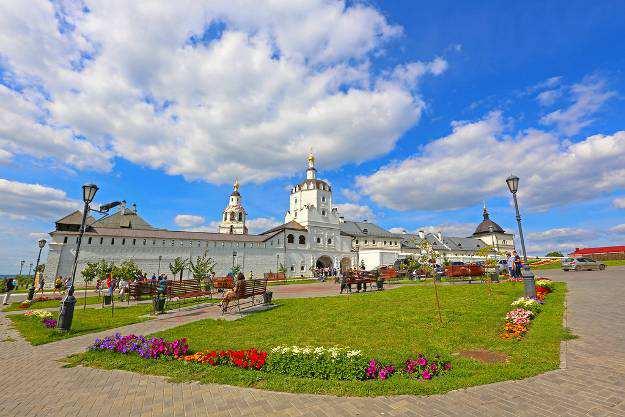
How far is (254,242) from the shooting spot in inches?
2245

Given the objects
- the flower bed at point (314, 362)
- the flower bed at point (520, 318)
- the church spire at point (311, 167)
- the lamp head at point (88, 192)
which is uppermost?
the church spire at point (311, 167)

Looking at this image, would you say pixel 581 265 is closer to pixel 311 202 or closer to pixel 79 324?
pixel 79 324

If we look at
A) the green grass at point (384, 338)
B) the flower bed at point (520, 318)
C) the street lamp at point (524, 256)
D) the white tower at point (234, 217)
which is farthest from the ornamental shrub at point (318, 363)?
the white tower at point (234, 217)

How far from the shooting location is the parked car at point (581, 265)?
3048 centimetres

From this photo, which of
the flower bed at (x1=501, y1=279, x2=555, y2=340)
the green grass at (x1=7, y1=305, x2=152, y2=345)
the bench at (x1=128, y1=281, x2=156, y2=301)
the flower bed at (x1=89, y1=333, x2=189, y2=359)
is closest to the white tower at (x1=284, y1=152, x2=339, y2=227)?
the bench at (x1=128, y1=281, x2=156, y2=301)

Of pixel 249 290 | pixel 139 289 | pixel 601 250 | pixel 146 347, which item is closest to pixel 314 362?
pixel 146 347

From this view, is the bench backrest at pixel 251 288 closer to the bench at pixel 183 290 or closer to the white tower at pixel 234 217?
the bench at pixel 183 290

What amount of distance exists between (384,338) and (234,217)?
7206cm

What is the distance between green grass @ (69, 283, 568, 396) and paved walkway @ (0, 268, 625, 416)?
27cm

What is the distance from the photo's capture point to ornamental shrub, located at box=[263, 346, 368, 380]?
5727mm

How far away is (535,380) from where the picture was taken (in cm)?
530

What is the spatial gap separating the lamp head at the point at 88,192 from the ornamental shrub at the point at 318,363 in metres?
9.93

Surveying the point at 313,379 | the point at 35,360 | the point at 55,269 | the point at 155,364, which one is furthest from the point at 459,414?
the point at 55,269

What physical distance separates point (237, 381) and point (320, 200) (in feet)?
225
